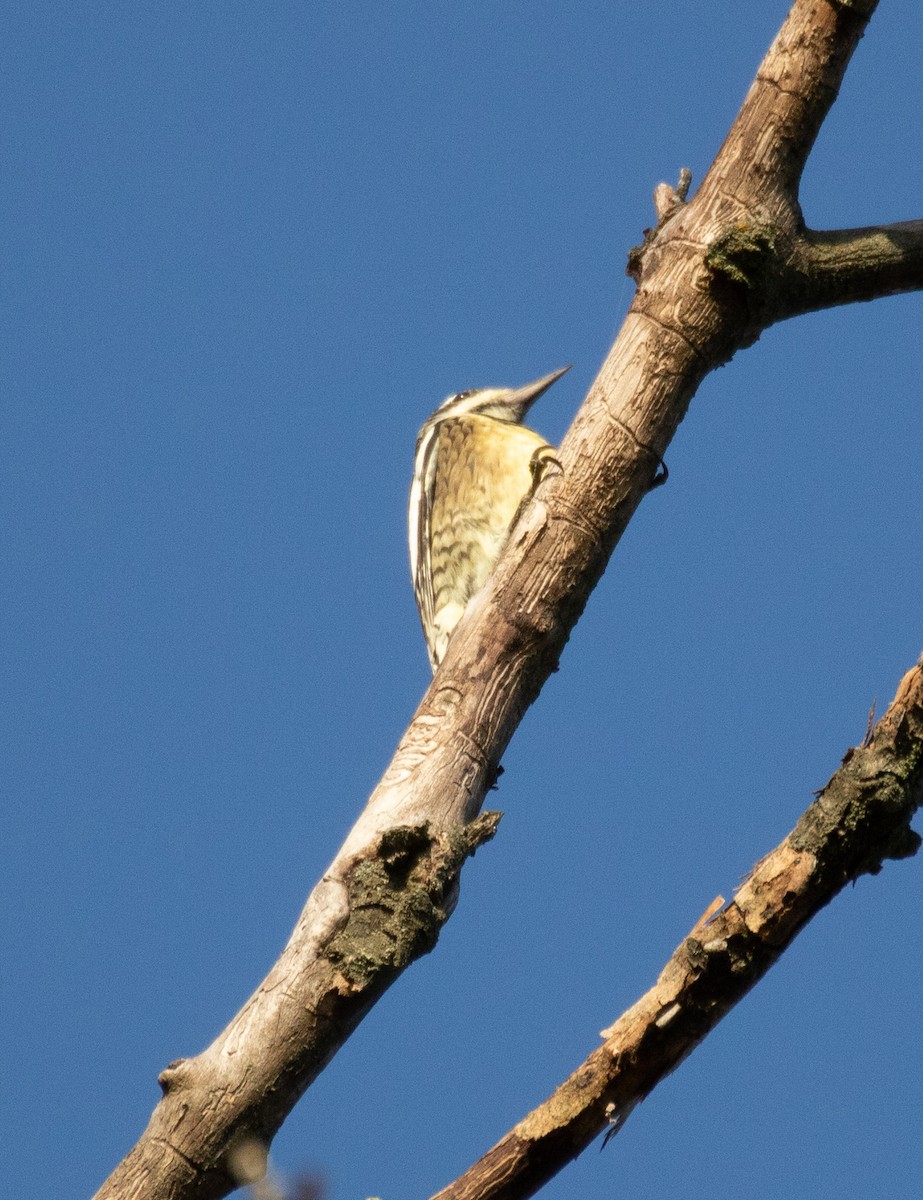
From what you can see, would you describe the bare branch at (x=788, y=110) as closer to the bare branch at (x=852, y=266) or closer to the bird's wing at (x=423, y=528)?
the bare branch at (x=852, y=266)

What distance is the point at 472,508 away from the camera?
Result: 642 centimetres

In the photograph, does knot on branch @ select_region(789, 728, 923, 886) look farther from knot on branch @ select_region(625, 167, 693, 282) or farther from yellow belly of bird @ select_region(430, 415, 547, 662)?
yellow belly of bird @ select_region(430, 415, 547, 662)

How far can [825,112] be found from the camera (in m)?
4.41

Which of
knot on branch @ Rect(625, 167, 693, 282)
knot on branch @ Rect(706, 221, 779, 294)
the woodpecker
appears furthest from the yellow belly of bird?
knot on branch @ Rect(706, 221, 779, 294)

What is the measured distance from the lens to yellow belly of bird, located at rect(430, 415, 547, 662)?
630 centimetres

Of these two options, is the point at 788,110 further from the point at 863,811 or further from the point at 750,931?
the point at 750,931

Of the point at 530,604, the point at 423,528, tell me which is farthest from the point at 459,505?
the point at 530,604

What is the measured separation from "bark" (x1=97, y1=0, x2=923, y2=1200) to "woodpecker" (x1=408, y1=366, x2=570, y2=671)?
1643mm

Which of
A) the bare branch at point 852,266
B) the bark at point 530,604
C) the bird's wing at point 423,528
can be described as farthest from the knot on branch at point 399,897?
the bird's wing at point 423,528

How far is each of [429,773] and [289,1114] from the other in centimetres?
90

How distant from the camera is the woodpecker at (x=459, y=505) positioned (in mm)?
6305

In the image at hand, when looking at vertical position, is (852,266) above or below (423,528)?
below

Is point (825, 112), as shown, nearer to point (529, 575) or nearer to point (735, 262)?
point (735, 262)

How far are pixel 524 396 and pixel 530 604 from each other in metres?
3.94
